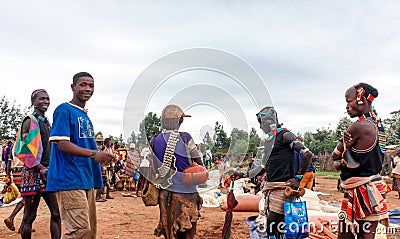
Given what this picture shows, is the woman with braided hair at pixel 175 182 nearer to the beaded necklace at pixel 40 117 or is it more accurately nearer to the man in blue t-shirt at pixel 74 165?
the man in blue t-shirt at pixel 74 165

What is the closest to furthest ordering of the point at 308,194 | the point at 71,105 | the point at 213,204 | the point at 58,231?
the point at 71,105 → the point at 58,231 → the point at 308,194 → the point at 213,204

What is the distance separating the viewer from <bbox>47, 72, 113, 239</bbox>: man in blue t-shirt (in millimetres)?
2770

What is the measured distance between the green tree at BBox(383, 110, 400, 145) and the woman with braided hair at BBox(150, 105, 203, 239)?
29025 mm

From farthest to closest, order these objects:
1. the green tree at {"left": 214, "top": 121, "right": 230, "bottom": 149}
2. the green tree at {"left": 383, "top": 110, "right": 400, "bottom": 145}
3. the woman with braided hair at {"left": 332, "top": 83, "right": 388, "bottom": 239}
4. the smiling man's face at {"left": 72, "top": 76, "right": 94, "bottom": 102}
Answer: the green tree at {"left": 383, "top": 110, "right": 400, "bottom": 145}
the green tree at {"left": 214, "top": 121, "right": 230, "bottom": 149}
the woman with braided hair at {"left": 332, "top": 83, "right": 388, "bottom": 239}
the smiling man's face at {"left": 72, "top": 76, "right": 94, "bottom": 102}

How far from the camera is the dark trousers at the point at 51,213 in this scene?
3.84 m

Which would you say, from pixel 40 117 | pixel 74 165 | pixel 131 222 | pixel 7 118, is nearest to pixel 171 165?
pixel 74 165

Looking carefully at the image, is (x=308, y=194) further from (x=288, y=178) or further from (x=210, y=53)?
(x=210, y=53)

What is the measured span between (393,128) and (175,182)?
106ft

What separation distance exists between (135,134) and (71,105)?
0.74 metres

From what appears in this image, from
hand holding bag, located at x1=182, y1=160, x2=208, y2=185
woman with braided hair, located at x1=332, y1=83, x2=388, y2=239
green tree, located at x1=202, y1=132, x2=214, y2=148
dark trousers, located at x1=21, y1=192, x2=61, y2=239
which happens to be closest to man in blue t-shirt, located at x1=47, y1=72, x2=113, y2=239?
hand holding bag, located at x1=182, y1=160, x2=208, y2=185

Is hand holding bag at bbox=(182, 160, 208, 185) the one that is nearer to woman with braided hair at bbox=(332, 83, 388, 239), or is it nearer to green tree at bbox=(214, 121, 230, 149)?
green tree at bbox=(214, 121, 230, 149)

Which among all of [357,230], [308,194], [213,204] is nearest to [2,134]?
[213,204]

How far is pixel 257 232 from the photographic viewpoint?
5082 mm

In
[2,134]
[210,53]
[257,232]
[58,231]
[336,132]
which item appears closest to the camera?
[210,53]
